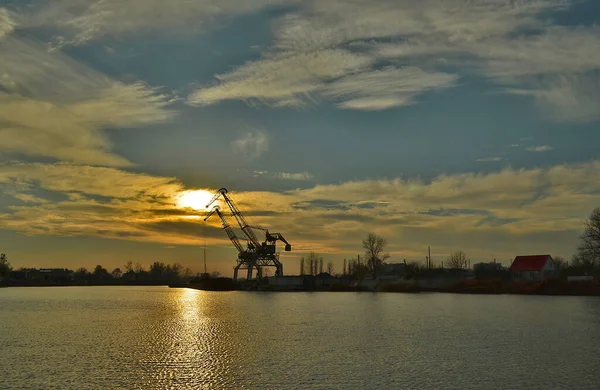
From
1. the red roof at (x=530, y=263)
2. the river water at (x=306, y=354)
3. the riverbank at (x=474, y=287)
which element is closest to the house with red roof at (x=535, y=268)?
the red roof at (x=530, y=263)

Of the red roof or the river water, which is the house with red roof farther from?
the river water

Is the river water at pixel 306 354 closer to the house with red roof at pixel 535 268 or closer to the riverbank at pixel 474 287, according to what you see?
the riverbank at pixel 474 287

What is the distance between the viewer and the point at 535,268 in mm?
152750

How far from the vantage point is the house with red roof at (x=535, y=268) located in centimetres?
15150

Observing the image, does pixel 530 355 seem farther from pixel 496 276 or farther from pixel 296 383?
pixel 496 276

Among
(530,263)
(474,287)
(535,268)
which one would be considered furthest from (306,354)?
(530,263)

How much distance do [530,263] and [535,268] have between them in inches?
138

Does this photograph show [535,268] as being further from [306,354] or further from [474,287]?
[306,354]

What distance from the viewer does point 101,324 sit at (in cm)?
6175

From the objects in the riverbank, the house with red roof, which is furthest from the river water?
the house with red roof

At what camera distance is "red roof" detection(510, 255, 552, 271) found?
15309 cm

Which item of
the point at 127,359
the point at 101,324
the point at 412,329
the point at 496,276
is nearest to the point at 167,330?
the point at 101,324

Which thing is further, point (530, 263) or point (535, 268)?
point (530, 263)

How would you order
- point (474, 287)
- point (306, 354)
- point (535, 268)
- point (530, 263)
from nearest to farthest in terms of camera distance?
point (306, 354) → point (474, 287) → point (535, 268) → point (530, 263)
